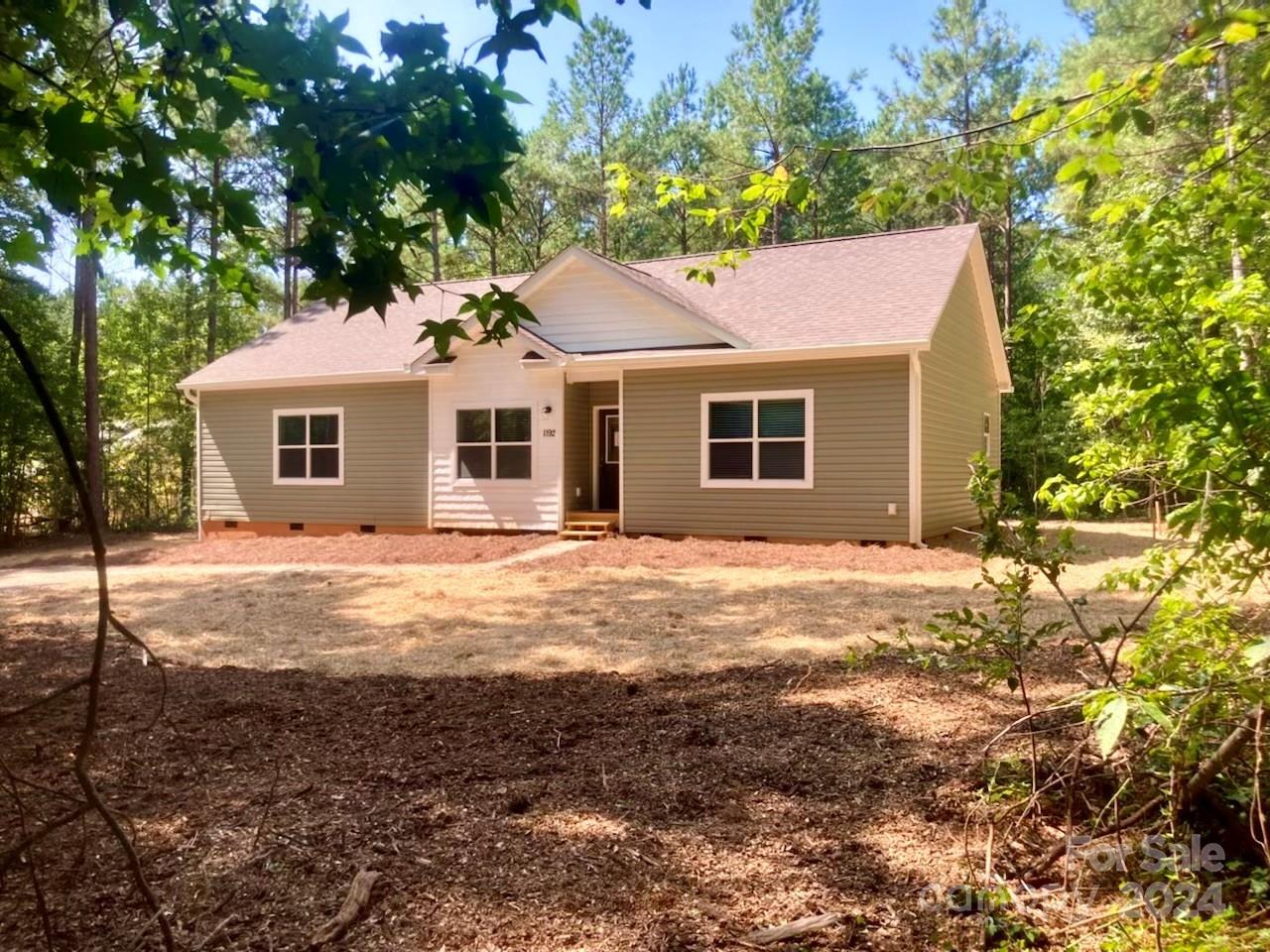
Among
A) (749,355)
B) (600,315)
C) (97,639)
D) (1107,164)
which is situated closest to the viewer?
(97,639)

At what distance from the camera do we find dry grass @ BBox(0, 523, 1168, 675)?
Answer: 5.87 m

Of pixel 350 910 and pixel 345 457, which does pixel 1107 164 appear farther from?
pixel 345 457

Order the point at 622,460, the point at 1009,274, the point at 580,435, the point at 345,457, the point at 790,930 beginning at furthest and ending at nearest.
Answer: the point at 1009,274 → the point at 345,457 → the point at 580,435 → the point at 622,460 → the point at 790,930

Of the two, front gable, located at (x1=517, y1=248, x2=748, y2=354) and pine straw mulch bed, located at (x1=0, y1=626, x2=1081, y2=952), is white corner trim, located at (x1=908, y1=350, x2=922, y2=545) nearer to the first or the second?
front gable, located at (x1=517, y1=248, x2=748, y2=354)

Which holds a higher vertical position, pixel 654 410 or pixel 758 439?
pixel 654 410

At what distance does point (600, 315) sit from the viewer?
14008mm

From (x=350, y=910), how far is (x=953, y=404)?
13699mm

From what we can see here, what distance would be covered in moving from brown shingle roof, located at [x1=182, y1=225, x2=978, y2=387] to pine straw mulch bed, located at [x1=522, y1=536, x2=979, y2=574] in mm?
2936

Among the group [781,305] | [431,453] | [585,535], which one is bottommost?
[585,535]

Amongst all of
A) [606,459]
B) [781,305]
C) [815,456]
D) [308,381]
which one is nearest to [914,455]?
[815,456]

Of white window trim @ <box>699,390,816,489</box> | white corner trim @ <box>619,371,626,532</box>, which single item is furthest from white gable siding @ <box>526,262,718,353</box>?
white window trim @ <box>699,390,816,489</box>

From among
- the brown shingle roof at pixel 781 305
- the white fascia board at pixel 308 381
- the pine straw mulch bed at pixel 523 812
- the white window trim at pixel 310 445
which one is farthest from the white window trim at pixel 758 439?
the pine straw mulch bed at pixel 523 812

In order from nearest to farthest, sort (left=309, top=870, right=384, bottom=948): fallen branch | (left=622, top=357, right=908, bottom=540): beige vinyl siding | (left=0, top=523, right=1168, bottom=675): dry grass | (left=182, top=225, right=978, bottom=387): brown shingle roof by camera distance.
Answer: (left=309, top=870, right=384, bottom=948): fallen branch → (left=0, top=523, right=1168, bottom=675): dry grass → (left=622, top=357, right=908, bottom=540): beige vinyl siding → (left=182, top=225, right=978, bottom=387): brown shingle roof

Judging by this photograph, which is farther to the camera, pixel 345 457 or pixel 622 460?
pixel 345 457
